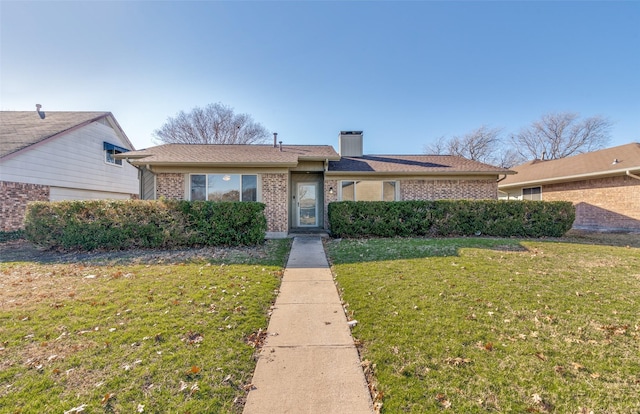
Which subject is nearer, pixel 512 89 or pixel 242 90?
pixel 242 90

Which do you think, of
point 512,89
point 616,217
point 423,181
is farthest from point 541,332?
point 512,89

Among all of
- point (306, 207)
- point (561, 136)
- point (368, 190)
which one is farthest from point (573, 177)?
point (561, 136)

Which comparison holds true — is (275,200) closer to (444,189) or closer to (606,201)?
(444,189)

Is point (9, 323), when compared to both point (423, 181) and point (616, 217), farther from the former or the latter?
point (616, 217)

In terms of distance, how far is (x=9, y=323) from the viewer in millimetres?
3338

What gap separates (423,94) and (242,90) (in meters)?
10.6

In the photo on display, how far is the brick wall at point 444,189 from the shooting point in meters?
11.9

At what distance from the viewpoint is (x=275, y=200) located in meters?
10.5

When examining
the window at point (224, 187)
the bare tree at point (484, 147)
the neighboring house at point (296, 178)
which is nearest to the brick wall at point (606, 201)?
the neighboring house at point (296, 178)

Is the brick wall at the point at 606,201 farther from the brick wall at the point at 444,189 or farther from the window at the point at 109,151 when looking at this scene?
the window at the point at 109,151

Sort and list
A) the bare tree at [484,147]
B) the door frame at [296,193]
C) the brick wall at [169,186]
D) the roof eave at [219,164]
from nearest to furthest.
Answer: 1. the roof eave at [219,164]
2. the brick wall at [169,186]
3. the door frame at [296,193]
4. the bare tree at [484,147]

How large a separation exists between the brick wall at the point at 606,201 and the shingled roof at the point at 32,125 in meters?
25.1

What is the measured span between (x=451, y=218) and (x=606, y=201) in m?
9.08

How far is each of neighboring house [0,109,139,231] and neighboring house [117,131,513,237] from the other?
4.38 m
